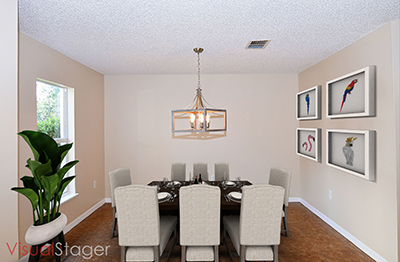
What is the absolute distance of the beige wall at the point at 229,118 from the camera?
457 centimetres

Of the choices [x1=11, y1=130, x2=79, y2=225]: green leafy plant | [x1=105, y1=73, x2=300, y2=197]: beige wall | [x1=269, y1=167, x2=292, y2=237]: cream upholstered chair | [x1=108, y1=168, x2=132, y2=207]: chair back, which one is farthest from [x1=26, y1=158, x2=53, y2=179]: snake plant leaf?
[x1=269, y1=167, x2=292, y2=237]: cream upholstered chair

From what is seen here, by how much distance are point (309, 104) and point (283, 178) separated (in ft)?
5.30

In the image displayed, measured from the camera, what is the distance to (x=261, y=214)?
6.90 feet

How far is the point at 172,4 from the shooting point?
195 centimetres

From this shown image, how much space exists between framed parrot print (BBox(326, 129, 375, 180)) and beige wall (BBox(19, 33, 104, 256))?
3914 mm

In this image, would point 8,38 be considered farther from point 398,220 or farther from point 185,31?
point 398,220

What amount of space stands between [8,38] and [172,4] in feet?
4.24

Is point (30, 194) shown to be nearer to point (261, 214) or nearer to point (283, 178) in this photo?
point (261, 214)

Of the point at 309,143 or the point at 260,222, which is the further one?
the point at 309,143

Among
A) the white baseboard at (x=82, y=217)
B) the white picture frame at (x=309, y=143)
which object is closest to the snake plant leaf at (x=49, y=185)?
the white baseboard at (x=82, y=217)

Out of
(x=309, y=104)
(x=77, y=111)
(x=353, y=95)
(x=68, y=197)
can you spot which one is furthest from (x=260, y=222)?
(x=77, y=111)

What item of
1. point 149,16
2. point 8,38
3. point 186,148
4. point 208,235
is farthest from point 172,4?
point 186,148

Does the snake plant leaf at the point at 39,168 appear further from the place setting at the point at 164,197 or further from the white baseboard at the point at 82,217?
the white baseboard at the point at 82,217

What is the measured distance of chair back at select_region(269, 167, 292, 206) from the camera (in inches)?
118
